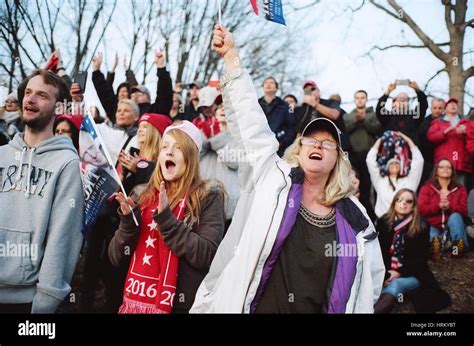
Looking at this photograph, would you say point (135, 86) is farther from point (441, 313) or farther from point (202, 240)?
point (441, 313)

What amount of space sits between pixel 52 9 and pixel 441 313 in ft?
10.2

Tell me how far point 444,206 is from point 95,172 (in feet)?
8.11

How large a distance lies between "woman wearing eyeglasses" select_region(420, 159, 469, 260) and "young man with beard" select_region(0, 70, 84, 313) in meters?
2.47

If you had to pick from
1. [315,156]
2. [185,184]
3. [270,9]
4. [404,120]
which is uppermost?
[270,9]

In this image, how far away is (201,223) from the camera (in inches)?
136

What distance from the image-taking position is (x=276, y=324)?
3.37 metres

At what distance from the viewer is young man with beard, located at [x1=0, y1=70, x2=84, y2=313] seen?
330 centimetres

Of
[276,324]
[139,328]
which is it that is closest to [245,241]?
[276,324]

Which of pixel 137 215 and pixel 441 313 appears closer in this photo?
pixel 137 215

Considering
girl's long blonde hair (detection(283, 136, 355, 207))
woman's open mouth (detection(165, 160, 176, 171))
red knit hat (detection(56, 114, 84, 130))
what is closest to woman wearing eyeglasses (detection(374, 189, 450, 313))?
girl's long blonde hair (detection(283, 136, 355, 207))

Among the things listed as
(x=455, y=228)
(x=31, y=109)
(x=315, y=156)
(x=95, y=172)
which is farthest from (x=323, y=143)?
(x=455, y=228)

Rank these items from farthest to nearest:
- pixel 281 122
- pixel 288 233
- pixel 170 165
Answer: pixel 281 122 < pixel 170 165 < pixel 288 233

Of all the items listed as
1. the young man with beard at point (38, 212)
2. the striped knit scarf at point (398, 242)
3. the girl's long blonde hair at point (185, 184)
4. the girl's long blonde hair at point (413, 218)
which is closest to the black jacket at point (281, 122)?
the girl's long blonde hair at point (413, 218)

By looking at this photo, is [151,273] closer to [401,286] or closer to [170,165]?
[170,165]
